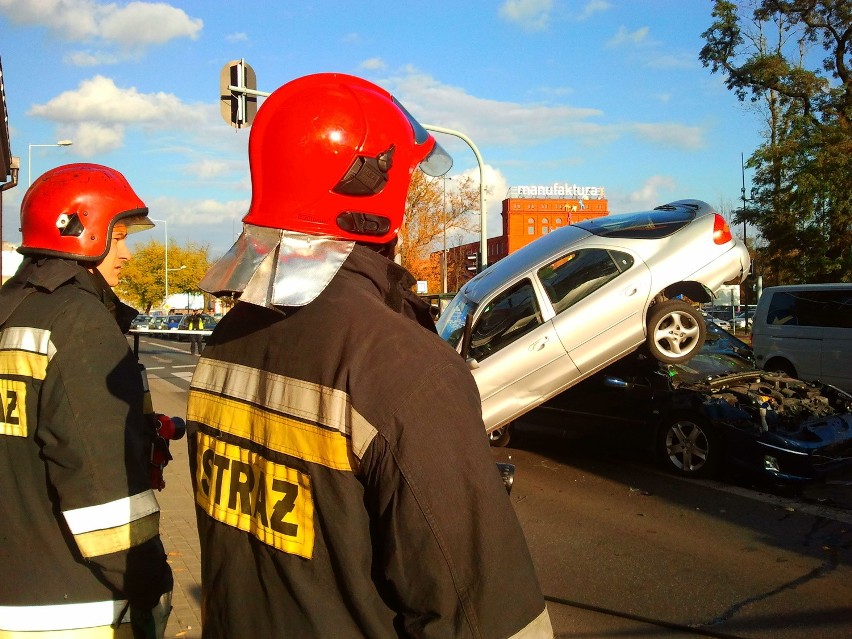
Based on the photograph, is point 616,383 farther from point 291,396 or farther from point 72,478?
point 291,396

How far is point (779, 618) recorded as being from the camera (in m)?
4.58

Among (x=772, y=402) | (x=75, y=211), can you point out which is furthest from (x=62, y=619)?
(x=772, y=402)

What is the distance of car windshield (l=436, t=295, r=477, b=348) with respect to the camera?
329 inches

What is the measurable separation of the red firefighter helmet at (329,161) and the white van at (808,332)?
13.8 metres

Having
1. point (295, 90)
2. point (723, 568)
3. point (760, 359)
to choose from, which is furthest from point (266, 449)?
point (760, 359)

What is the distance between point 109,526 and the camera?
2154 millimetres

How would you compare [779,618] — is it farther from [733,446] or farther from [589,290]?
[589,290]

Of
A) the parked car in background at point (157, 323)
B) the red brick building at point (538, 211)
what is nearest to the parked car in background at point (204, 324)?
the parked car in background at point (157, 323)

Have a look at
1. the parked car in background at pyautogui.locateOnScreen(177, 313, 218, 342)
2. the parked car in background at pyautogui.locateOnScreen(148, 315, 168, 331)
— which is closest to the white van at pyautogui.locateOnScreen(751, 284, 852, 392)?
the parked car in background at pyautogui.locateOnScreen(177, 313, 218, 342)

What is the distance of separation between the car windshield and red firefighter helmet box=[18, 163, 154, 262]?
5303 millimetres

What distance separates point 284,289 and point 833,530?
611 cm

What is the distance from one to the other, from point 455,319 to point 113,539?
6.69 m

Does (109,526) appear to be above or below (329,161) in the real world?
below

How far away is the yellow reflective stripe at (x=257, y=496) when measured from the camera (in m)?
1.46
